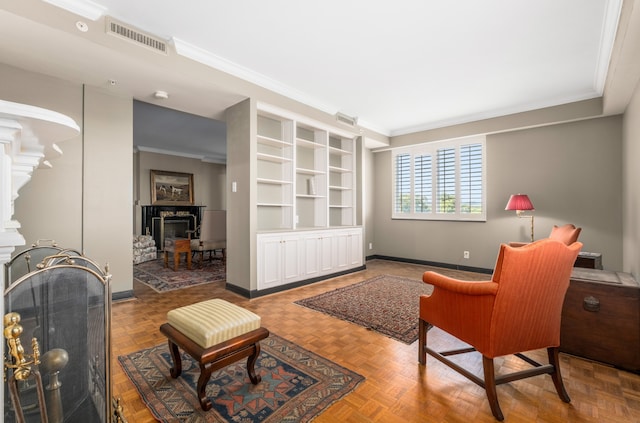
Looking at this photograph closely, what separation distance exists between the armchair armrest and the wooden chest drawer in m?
1.14

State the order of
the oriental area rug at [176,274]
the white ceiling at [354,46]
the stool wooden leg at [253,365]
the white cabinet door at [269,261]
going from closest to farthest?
the stool wooden leg at [253,365] → the white ceiling at [354,46] → the white cabinet door at [269,261] → the oriental area rug at [176,274]

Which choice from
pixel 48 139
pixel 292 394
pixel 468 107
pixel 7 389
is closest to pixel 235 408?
pixel 292 394

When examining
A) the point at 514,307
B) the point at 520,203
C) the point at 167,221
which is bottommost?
the point at 514,307

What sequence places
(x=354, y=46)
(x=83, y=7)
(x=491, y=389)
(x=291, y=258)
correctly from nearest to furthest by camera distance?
Answer: 1. (x=491, y=389)
2. (x=83, y=7)
3. (x=354, y=46)
4. (x=291, y=258)

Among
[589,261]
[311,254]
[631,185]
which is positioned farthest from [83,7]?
[631,185]

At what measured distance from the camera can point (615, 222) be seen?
4055mm

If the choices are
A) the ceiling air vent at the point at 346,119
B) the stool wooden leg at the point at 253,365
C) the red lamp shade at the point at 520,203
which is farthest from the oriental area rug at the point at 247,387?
the ceiling air vent at the point at 346,119

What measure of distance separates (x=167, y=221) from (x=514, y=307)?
833cm

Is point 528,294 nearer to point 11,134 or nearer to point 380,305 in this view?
point 380,305

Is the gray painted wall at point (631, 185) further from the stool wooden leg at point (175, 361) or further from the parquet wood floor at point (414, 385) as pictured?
the stool wooden leg at point (175, 361)

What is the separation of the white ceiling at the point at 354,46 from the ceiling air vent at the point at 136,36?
7 centimetres

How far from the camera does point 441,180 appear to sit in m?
5.64

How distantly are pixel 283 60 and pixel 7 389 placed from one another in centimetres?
332

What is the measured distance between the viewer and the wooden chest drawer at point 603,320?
201 cm
